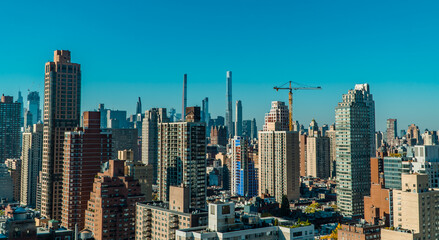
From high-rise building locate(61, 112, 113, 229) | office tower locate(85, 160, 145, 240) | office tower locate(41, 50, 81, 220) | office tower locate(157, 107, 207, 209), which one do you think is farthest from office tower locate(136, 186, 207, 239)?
office tower locate(41, 50, 81, 220)

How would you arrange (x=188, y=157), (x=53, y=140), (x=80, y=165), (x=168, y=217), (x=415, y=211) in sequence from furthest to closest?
(x=53, y=140), (x=188, y=157), (x=80, y=165), (x=168, y=217), (x=415, y=211)

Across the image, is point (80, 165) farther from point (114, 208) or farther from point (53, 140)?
point (114, 208)

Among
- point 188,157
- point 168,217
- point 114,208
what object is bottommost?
point 168,217

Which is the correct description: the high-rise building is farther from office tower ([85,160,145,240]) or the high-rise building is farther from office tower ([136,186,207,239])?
office tower ([136,186,207,239])

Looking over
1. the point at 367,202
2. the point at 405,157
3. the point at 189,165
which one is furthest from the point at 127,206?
the point at 405,157

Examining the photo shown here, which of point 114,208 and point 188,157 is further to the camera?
point 188,157

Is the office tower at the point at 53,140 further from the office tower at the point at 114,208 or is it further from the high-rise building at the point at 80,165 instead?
the office tower at the point at 114,208

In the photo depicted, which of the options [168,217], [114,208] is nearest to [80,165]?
[114,208]

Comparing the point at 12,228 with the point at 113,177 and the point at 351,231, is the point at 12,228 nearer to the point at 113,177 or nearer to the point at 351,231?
the point at 113,177

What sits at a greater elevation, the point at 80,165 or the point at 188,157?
the point at 188,157
